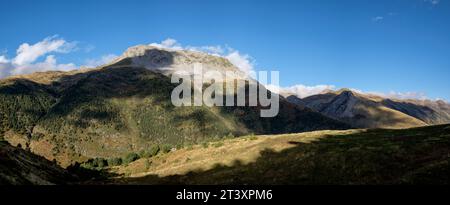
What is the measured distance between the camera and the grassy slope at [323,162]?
Result: 1565 inches

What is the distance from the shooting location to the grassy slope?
39750 millimetres

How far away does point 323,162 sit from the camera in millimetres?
46969

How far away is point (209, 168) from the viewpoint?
5856 centimetres

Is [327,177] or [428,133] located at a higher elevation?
[428,133]

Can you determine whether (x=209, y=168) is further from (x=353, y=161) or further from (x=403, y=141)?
(x=403, y=141)
